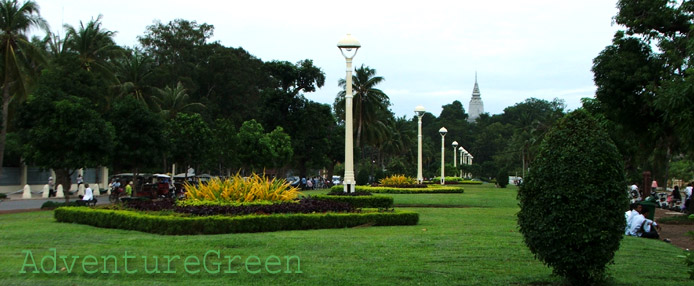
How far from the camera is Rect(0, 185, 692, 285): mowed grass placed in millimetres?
7777

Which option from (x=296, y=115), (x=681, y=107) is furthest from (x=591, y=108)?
(x=296, y=115)

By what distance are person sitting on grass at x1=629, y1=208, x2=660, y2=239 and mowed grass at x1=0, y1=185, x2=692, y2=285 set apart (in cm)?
106

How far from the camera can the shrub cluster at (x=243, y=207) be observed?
551 inches

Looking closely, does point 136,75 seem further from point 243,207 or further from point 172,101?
point 243,207

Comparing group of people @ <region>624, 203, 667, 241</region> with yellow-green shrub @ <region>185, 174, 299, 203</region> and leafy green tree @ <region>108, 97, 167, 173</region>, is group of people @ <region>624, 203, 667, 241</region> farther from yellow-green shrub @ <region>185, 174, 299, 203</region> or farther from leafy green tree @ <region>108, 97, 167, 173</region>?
leafy green tree @ <region>108, 97, 167, 173</region>

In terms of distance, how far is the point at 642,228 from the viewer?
14.1m

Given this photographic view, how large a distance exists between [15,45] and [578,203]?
26752mm

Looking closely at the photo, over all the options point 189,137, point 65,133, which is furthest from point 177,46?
point 65,133

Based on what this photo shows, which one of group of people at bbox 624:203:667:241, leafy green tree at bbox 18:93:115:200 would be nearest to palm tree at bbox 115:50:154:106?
leafy green tree at bbox 18:93:115:200

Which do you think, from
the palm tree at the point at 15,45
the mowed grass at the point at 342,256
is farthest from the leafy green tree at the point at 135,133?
the mowed grass at the point at 342,256

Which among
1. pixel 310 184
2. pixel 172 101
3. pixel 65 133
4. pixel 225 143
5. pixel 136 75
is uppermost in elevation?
pixel 136 75

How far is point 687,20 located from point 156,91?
37950 millimetres

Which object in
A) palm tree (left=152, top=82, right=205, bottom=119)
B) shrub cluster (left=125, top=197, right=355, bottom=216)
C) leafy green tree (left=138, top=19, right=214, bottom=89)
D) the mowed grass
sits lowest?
the mowed grass

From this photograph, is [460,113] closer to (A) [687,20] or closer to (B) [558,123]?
(A) [687,20]
